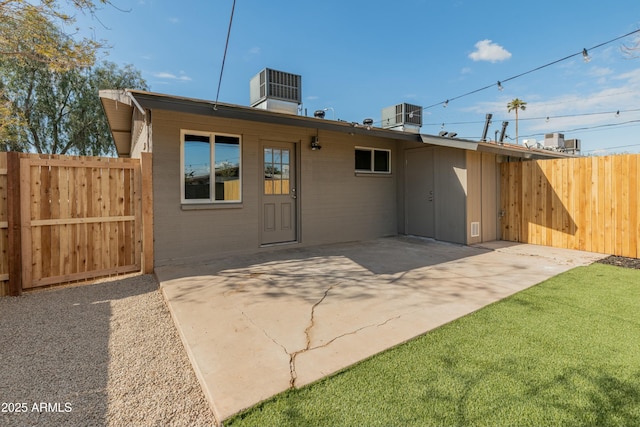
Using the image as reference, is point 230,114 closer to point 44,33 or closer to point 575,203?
point 44,33

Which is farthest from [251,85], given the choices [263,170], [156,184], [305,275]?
[305,275]

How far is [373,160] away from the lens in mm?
8039

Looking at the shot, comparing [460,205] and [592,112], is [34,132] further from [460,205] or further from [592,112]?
[592,112]

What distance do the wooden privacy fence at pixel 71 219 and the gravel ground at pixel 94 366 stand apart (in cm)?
52

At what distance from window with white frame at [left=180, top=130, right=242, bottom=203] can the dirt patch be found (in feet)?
22.2

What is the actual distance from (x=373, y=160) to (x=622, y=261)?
523cm

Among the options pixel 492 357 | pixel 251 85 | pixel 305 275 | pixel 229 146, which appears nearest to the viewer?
pixel 492 357

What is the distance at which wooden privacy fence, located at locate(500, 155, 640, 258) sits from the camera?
5.72 metres

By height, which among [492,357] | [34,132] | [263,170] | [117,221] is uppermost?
[34,132]

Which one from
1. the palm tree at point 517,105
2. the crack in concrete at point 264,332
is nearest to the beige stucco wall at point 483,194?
the crack in concrete at point 264,332

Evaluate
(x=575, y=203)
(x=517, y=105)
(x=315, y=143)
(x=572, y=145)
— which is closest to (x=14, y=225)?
(x=315, y=143)

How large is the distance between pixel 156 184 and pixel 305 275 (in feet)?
9.65

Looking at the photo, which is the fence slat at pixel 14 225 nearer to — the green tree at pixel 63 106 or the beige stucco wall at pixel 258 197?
the beige stucco wall at pixel 258 197

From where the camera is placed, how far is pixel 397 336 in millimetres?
2594
